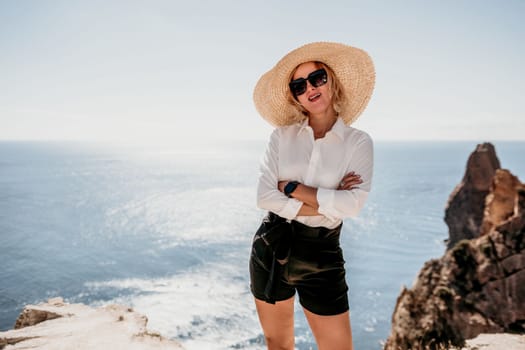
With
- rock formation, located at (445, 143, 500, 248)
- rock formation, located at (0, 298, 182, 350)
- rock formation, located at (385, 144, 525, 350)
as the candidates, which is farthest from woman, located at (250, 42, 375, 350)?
rock formation, located at (445, 143, 500, 248)

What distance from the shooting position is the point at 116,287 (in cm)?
4312

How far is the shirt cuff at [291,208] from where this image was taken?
2.71 metres

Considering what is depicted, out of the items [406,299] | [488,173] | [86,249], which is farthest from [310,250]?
[86,249]

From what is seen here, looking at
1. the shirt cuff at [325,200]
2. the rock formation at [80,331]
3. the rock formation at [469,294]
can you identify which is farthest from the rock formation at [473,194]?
the shirt cuff at [325,200]

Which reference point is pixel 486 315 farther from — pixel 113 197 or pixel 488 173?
pixel 113 197

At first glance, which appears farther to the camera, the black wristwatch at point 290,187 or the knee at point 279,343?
the knee at point 279,343

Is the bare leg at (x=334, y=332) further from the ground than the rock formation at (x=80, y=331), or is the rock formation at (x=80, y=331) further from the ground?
the bare leg at (x=334, y=332)

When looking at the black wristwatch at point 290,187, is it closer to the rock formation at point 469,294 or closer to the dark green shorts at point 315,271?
the dark green shorts at point 315,271

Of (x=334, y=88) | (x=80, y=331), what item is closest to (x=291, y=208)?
(x=334, y=88)

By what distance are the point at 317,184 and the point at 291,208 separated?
1.18 feet

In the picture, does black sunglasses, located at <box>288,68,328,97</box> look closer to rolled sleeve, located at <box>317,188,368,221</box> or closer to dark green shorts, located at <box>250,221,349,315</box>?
rolled sleeve, located at <box>317,188,368,221</box>

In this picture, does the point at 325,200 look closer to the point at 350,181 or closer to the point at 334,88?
the point at 350,181

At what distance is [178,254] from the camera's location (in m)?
56.8

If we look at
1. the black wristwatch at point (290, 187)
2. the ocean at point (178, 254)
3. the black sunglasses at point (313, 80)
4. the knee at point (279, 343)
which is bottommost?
the ocean at point (178, 254)
